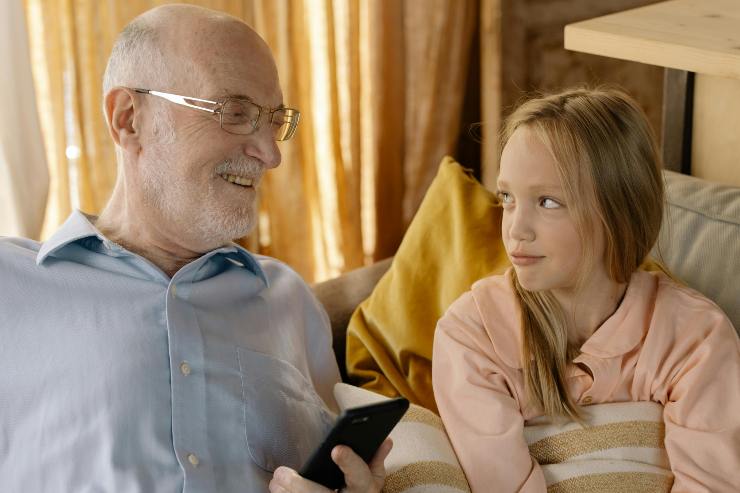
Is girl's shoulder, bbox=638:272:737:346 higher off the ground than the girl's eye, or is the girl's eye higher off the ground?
the girl's eye

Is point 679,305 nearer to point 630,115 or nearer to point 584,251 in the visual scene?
point 584,251

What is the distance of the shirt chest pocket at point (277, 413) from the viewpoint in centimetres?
145

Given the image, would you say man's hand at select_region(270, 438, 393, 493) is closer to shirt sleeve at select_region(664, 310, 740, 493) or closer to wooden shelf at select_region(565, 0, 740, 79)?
shirt sleeve at select_region(664, 310, 740, 493)

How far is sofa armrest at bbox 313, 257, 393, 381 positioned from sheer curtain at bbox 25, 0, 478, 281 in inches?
33.9

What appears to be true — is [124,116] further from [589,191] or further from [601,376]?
[601,376]

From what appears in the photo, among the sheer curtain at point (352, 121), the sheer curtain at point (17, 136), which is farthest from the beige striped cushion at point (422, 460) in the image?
the sheer curtain at point (352, 121)

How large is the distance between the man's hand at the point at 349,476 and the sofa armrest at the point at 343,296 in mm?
554

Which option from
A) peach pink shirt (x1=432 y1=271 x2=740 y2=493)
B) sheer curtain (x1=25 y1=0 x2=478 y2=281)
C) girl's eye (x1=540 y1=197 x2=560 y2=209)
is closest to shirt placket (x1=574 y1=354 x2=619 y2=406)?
peach pink shirt (x1=432 y1=271 x2=740 y2=493)

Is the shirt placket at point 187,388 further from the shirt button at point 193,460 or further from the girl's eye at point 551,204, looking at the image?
the girl's eye at point 551,204

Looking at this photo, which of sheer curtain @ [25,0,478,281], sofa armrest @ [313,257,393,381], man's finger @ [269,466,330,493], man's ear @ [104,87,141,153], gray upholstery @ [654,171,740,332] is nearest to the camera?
man's finger @ [269,466,330,493]

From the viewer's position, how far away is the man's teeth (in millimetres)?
1495

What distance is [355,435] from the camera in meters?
1.21

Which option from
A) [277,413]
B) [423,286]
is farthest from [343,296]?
[277,413]

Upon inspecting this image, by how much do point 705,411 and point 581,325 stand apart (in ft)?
0.70
